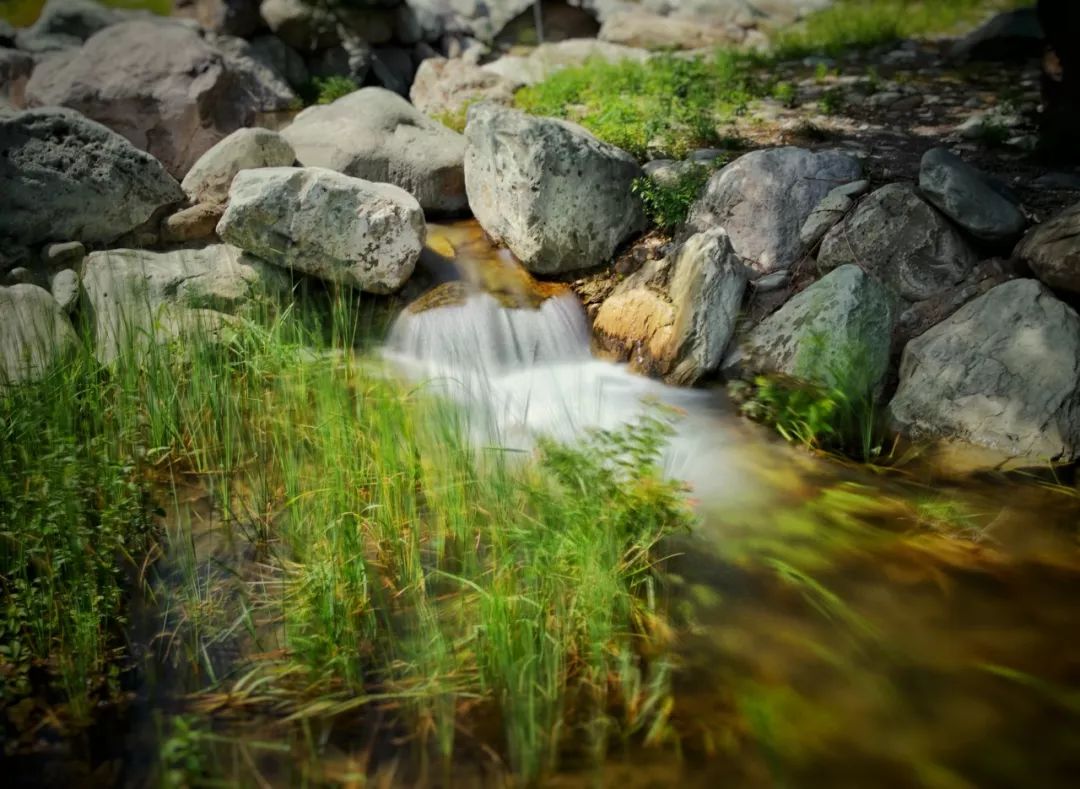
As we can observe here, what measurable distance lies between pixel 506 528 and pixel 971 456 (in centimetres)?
301

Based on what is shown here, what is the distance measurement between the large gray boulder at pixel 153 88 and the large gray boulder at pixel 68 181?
1996mm

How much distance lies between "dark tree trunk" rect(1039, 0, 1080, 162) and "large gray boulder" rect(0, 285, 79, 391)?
7691mm

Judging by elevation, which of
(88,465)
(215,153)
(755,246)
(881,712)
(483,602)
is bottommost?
(881,712)

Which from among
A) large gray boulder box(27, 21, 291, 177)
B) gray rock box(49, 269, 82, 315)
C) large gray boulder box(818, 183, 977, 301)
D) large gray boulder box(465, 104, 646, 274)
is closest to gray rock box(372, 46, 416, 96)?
large gray boulder box(27, 21, 291, 177)

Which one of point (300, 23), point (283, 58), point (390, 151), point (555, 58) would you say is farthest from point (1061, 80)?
point (283, 58)

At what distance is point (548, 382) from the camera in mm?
6500

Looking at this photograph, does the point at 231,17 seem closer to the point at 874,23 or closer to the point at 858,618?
the point at 874,23

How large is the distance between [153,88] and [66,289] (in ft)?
12.2

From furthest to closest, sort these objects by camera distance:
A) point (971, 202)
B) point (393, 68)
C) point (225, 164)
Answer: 1. point (393, 68)
2. point (225, 164)
3. point (971, 202)

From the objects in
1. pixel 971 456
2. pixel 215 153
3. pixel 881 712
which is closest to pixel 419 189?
pixel 215 153

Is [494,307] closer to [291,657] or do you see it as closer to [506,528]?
[506,528]

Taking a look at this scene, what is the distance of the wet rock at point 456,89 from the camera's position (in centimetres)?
1134

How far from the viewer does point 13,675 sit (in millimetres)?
3412

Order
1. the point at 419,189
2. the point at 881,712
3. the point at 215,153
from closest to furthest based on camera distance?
the point at 881,712
the point at 215,153
the point at 419,189
